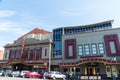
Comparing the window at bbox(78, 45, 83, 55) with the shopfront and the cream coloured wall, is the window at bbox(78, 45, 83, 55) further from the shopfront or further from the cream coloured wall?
the shopfront

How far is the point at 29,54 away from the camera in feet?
155

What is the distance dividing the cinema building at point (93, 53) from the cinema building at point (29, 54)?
574 centimetres

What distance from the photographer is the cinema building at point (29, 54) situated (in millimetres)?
43500

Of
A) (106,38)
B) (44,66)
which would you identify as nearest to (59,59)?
(44,66)

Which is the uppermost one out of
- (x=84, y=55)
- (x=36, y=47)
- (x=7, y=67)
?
(x=36, y=47)

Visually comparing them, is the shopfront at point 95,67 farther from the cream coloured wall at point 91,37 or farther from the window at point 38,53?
the window at point 38,53

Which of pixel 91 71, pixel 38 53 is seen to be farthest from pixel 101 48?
pixel 38 53

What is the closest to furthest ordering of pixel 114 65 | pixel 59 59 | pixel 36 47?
pixel 114 65 → pixel 59 59 → pixel 36 47

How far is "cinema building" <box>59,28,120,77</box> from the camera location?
34.4 meters

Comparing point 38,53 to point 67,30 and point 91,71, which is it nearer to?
point 67,30

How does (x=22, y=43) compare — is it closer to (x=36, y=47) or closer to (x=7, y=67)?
(x=36, y=47)

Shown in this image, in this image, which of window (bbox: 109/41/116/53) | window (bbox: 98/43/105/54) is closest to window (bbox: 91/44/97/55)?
window (bbox: 98/43/105/54)

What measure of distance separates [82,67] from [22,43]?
21.5m

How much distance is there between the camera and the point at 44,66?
4194 centimetres
